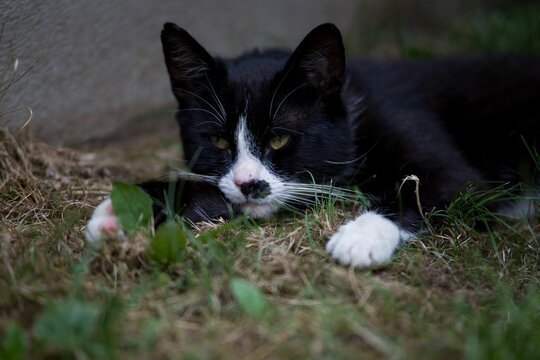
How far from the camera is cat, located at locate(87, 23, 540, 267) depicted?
226cm

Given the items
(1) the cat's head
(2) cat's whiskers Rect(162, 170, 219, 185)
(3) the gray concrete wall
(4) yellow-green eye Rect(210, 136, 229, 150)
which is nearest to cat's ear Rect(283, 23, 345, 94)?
(1) the cat's head

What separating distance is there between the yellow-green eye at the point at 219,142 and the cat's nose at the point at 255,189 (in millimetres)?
241

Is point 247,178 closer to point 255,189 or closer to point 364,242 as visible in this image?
point 255,189

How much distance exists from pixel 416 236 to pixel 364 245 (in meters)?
0.37

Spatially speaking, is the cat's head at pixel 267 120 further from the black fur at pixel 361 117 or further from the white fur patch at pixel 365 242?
the white fur patch at pixel 365 242

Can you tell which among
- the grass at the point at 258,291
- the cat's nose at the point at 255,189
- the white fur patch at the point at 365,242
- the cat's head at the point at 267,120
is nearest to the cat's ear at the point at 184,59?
the cat's head at the point at 267,120

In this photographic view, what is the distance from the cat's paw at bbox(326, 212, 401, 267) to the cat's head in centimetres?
31

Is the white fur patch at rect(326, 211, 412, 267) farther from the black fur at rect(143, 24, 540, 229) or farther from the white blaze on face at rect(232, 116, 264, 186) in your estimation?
the white blaze on face at rect(232, 116, 264, 186)

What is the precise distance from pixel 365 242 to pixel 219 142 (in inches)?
30.1

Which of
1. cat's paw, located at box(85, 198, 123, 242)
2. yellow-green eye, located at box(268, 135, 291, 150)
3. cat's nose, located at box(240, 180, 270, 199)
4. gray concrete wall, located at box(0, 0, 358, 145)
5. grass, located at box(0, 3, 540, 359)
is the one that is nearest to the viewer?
grass, located at box(0, 3, 540, 359)

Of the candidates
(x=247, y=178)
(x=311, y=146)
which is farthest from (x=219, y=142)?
(x=311, y=146)

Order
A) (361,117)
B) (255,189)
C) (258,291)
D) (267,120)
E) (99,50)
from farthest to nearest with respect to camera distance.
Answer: (99,50), (361,117), (267,120), (255,189), (258,291)

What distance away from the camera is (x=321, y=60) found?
7.77ft

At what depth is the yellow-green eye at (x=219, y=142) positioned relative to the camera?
242 cm
